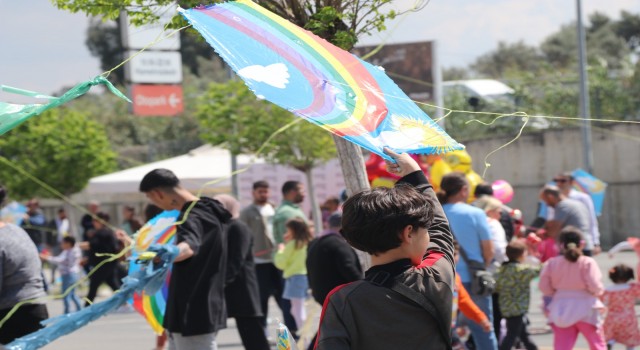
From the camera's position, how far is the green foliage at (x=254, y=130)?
19.3 metres

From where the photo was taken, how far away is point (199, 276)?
654 centimetres

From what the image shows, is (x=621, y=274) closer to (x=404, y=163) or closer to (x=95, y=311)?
(x=95, y=311)

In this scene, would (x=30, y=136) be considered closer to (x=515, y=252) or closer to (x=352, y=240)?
(x=515, y=252)

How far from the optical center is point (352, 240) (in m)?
3.30

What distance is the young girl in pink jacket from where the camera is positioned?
849 centimetres

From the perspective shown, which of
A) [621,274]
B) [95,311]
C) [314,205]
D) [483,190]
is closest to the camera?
[95,311]

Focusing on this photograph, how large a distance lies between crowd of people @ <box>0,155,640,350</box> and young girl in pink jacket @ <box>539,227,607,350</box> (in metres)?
0.01

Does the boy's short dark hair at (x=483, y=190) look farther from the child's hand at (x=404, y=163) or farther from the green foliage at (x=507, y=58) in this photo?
the green foliage at (x=507, y=58)

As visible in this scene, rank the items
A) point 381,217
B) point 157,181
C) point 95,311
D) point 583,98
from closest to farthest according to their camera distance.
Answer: point 381,217 < point 95,311 < point 157,181 < point 583,98

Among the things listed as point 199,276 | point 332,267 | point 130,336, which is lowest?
point 130,336

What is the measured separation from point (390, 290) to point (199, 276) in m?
3.44

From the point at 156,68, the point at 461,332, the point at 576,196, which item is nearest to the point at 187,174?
the point at 156,68

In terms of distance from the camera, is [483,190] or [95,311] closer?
[95,311]

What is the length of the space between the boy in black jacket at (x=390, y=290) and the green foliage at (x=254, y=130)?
1582cm
